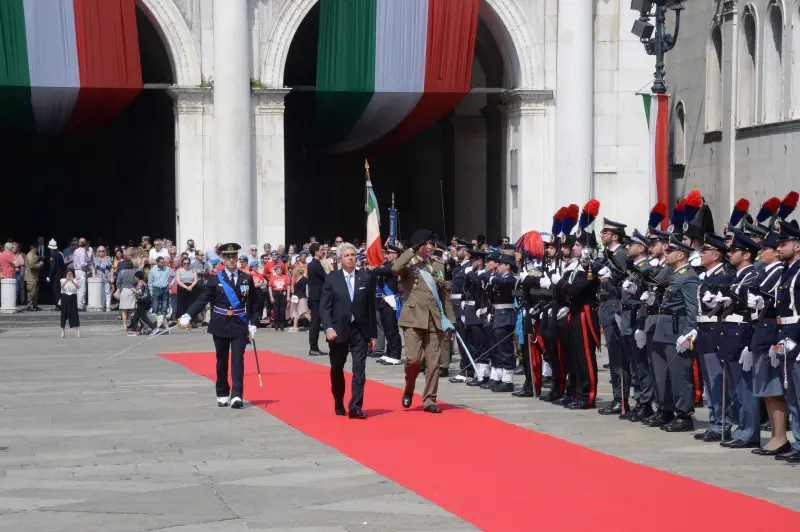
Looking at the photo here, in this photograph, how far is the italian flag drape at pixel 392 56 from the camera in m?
29.2

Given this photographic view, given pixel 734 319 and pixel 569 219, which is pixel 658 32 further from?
pixel 734 319

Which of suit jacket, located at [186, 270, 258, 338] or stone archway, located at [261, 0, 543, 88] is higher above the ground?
stone archway, located at [261, 0, 543, 88]

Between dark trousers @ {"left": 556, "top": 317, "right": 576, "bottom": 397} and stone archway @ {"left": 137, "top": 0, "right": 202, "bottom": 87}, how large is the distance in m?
16.1

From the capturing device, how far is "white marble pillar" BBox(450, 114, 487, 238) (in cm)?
3709

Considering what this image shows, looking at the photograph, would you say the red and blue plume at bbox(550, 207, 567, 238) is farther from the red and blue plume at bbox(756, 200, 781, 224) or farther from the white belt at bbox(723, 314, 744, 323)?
the white belt at bbox(723, 314, 744, 323)

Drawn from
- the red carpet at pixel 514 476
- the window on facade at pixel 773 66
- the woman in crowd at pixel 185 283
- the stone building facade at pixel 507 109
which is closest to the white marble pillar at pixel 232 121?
the stone building facade at pixel 507 109

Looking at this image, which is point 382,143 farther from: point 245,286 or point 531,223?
point 245,286

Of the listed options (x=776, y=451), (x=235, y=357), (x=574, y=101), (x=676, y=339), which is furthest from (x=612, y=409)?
(x=574, y=101)

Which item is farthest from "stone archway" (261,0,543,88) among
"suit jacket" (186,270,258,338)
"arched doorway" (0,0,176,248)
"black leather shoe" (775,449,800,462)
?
"black leather shoe" (775,449,800,462)

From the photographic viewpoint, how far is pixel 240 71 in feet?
95.2

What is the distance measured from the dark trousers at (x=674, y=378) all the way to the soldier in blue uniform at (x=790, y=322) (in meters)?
1.59

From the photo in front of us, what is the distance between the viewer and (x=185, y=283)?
2705 cm

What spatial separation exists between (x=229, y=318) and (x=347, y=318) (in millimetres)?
1410

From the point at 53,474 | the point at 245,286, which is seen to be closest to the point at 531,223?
the point at 245,286
